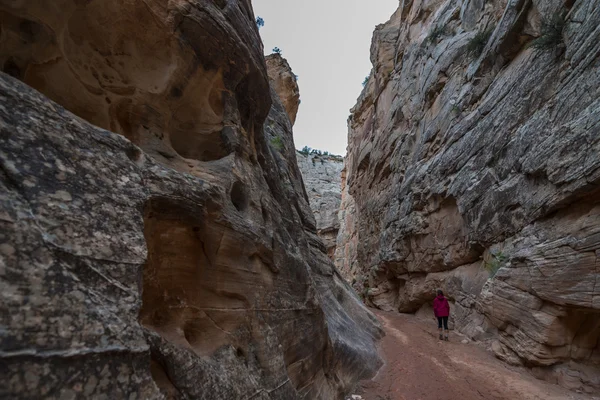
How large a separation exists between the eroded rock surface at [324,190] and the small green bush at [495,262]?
37.0m

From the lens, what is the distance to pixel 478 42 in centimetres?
1425

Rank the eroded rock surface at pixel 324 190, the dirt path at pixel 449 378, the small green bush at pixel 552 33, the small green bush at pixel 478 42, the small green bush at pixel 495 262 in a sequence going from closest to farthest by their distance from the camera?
the dirt path at pixel 449 378
the small green bush at pixel 552 33
the small green bush at pixel 495 262
the small green bush at pixel 478 42
the eroded rock surface at pixel 324 190

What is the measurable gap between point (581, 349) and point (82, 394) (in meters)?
10.3

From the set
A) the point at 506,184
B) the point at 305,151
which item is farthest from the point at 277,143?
the point at 305,151

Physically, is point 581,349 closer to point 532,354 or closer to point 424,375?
point 532,354

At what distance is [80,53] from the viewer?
4.45 m

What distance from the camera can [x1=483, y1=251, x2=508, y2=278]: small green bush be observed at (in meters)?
9.55

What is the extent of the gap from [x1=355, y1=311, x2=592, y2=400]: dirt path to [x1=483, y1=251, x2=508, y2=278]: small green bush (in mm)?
2719

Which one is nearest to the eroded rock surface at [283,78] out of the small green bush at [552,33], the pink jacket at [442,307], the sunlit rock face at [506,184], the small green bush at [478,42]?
the sunlit rock face at [506,184]

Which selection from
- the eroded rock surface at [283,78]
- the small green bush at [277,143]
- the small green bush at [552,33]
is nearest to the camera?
the small green bush at [552,33]

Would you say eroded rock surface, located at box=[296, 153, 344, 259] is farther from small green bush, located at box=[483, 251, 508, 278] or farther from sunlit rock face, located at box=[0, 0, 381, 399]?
sunlit rock face, located at box=[0, 0, 381, 399]

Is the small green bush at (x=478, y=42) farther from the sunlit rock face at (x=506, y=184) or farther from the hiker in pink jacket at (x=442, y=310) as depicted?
the hiker in pink jacket at (x=442, y=310)

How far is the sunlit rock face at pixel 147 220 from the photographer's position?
212 centimetres

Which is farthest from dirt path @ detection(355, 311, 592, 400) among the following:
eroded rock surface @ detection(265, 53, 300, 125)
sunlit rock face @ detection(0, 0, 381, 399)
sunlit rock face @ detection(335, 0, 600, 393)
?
eroded rock surface @ detection(265, 53, 300, 125)
